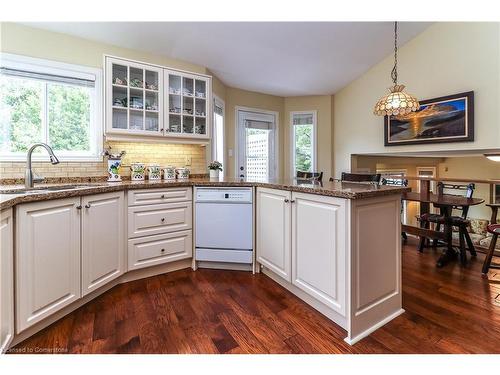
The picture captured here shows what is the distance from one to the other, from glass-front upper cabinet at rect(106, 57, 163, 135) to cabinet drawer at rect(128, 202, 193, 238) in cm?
89

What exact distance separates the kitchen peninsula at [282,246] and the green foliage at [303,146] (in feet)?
9.96

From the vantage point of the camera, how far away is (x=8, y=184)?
7.50ft

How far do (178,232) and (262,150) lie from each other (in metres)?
2.74

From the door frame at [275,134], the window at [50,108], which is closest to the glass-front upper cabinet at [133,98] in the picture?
the window at [50,108]

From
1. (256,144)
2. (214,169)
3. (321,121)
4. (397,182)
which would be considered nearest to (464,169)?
(397,182)

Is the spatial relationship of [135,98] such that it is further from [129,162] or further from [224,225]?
[224,225]

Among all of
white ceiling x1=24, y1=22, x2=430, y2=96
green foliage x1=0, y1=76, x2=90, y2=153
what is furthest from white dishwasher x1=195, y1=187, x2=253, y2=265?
white ceiling x1=24, y1=22, x2=430, y2=96

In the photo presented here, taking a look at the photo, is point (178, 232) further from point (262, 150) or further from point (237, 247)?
point (262, 150)

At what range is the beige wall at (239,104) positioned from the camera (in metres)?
4.33

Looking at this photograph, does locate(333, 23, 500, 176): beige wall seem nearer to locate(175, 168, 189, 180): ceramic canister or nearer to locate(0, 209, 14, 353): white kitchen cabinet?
locate(175, 168, 189, 180): ceramic canister

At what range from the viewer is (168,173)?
2.99 meters

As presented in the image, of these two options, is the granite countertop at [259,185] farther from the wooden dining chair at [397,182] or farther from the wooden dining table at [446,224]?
the wooden dining chair at [397,182]

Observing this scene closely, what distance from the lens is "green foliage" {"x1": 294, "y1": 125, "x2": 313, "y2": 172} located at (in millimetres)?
5062

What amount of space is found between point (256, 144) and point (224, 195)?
248 cm
